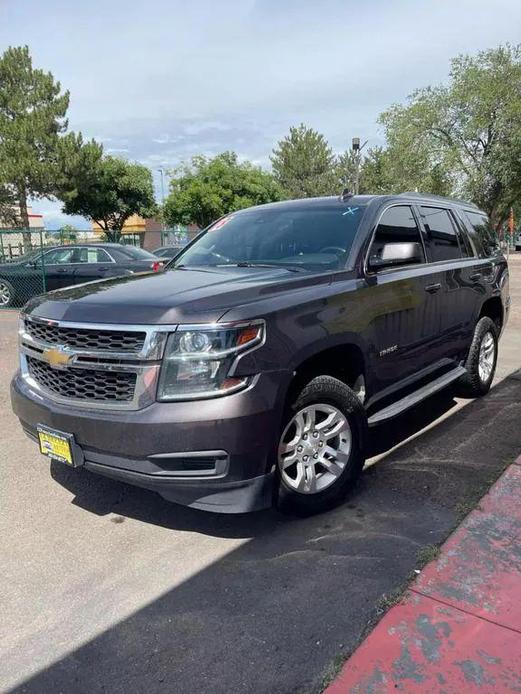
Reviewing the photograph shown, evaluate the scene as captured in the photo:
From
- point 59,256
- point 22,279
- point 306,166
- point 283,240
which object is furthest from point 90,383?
point 306,166

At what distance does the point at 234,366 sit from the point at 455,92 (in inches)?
1134

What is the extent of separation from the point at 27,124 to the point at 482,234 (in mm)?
28698

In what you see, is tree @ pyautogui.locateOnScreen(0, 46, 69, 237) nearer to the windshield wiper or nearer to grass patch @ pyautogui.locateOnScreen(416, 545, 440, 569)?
the windshield wiper

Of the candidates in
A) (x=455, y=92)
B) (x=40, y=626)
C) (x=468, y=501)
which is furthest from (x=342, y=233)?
(x=455, y=92)

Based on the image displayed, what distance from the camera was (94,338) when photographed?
2990mm

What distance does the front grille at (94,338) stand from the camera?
2.85 meters

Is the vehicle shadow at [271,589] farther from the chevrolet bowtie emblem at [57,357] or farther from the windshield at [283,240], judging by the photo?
the windshield at [283,240]

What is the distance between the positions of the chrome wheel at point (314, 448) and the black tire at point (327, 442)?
2 centimetres

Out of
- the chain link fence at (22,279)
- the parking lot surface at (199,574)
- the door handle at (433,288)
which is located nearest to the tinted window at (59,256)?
the chain link fence at (22,279)

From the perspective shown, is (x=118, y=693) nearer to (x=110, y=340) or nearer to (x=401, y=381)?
(x=110, y=340)

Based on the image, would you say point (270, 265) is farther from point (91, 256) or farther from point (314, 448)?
point (91, 256)

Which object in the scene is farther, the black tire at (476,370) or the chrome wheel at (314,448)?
the black tire at (476,370)

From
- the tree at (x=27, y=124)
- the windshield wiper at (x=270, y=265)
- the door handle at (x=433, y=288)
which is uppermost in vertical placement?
the tree at (x=27, y=124)

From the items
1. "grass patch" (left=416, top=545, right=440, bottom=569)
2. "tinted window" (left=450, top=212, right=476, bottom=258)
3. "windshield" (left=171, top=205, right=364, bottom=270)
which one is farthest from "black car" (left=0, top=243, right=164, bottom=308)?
"grass patch" (left=416, top=545, right=440, bottom=569)
